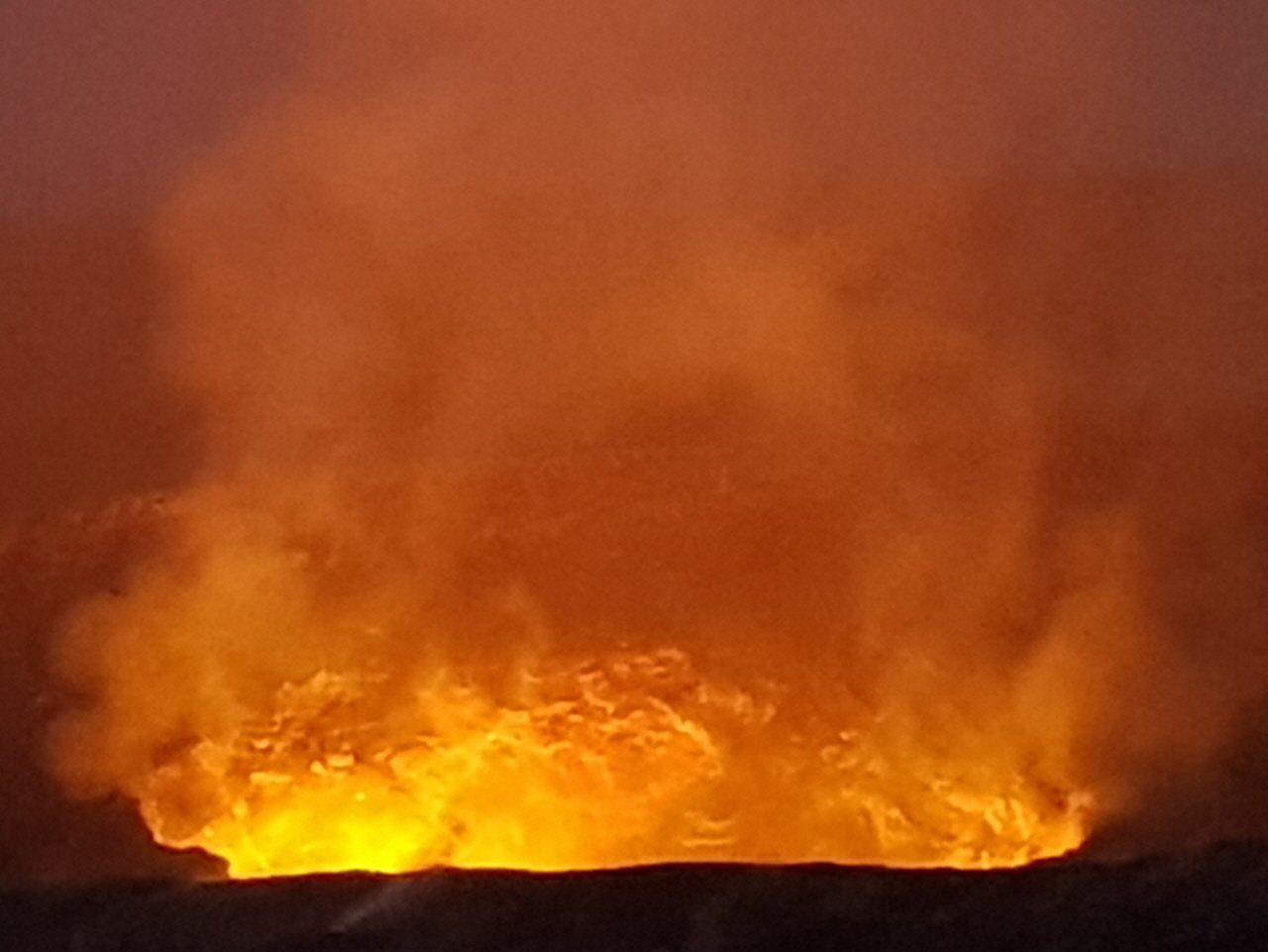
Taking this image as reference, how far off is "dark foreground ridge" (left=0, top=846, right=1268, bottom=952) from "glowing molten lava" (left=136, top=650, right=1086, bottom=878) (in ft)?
1.39

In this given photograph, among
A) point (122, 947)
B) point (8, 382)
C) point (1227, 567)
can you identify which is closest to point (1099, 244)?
point (1227, 567)

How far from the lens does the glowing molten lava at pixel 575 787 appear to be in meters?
1.61

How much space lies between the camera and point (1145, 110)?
1890 millimetres

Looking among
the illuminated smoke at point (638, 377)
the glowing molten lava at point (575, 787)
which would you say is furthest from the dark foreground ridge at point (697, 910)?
the illuminated smoke at point (638, 377)

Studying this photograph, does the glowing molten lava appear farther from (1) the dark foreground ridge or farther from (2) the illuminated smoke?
(1) the dark foreground ridge

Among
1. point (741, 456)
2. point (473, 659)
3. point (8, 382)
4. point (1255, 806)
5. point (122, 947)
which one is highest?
point (8, 382)

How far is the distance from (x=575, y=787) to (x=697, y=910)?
1.77ft

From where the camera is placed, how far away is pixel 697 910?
1132 mm

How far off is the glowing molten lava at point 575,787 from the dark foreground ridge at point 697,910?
422mm

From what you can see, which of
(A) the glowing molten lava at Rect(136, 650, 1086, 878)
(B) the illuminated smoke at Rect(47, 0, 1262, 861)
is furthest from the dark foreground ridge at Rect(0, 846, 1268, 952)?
(B) the illuminated smoke at Rect(47, 0, 1262, 861)

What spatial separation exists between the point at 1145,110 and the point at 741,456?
410 millimetres

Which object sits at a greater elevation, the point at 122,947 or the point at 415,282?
the point at 415,282

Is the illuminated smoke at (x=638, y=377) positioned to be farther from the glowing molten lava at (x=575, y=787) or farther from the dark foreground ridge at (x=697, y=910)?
the dark foreground ridge at (x=697, y=910)

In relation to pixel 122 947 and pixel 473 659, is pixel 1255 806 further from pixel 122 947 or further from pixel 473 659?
pixel 122 947
